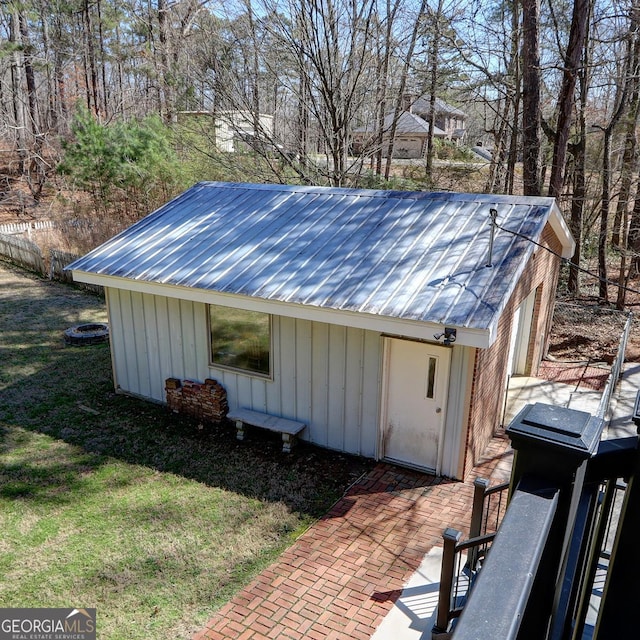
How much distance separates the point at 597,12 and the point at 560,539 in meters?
19.1

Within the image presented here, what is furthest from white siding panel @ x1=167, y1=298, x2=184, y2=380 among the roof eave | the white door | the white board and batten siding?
the roof eave

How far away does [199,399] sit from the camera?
9078 millimetres

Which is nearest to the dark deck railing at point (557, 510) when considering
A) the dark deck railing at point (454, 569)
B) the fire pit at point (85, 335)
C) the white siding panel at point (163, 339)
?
the dark deck railing at point (454, 569)

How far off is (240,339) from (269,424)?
4.66 feet

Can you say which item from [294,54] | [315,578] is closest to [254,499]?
[315,578]

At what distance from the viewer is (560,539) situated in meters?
1.51

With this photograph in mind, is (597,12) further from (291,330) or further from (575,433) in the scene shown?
(575,433)

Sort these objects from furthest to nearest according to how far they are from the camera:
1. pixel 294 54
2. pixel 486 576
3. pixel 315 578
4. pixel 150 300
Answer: pixel 294 54 → pixel 150 300 → pixel 315 578 → pixel 486 576

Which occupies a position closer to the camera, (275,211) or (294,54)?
(275,211)

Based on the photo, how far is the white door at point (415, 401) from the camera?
24.1 ft

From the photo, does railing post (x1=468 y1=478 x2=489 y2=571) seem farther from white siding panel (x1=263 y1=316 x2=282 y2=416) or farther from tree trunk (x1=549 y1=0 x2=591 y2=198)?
tree trunk (x1=549 y1=0 x2=591 y2=198)

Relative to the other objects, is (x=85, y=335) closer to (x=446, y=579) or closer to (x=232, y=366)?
(x=232, y=366)

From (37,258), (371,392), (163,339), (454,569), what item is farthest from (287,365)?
(37,258)

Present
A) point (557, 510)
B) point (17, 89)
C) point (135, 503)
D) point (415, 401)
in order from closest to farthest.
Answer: point (557, 510) → point (135, 503) → point (415, 401) → point (17, 89)
